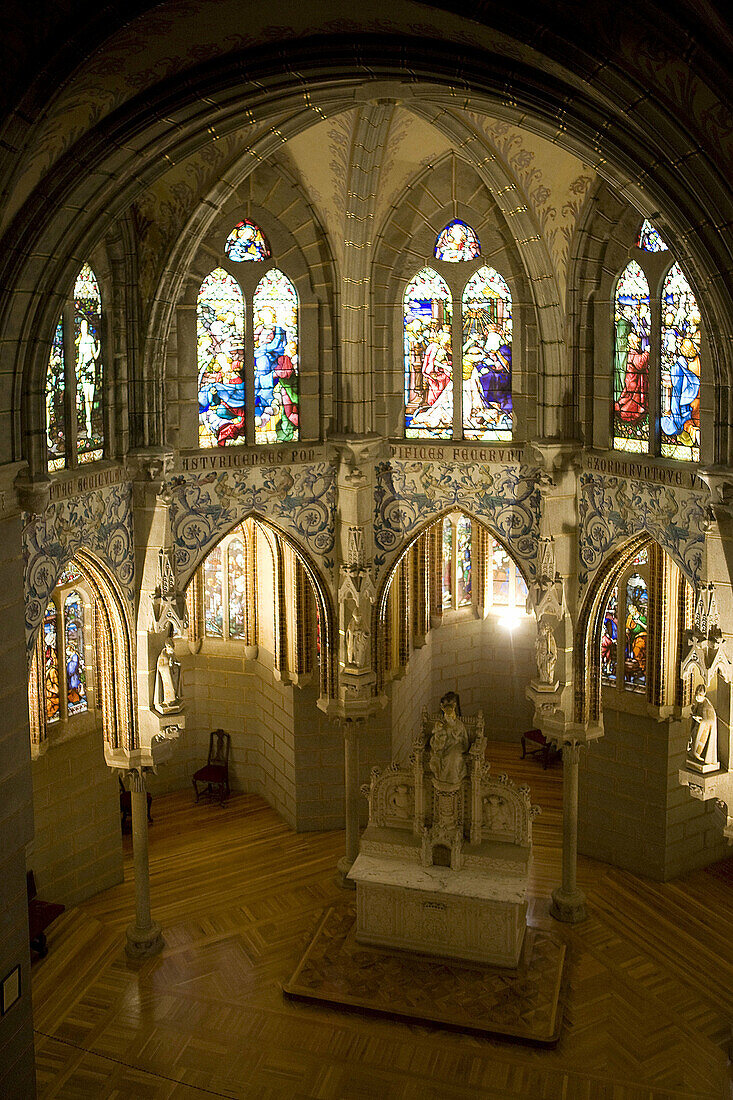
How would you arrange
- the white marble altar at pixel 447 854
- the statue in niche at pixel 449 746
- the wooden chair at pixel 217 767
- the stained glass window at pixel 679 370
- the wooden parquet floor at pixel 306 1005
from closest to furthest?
the wooden parquet floor at pixel 306 1005 < the stained glass window at pixel 679 370 < the white marble altar at pixel 447 854 < the statue in niche at pixel 449 746 < the wooden chair at pixel 217 767

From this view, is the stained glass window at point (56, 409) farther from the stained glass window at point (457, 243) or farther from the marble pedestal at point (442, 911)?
the marble pedestal at point (442, 911)

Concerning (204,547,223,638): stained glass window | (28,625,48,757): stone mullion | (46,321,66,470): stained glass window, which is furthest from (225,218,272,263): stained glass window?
(204,547,223,638): stained glass window

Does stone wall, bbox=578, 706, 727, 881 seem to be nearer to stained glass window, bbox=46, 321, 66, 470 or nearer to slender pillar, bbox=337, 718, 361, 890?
slender pillar, bbox=337, 718, 361, 890

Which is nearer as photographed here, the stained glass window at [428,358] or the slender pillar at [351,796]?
the stained glass window at [428,358]

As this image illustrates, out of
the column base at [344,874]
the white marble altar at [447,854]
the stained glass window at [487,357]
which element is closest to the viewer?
the white marble altar at [447,854]

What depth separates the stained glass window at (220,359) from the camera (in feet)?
63.2

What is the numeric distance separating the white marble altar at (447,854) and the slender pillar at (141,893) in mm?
2901

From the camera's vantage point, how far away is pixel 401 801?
19.1m

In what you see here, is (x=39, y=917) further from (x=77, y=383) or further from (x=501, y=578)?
(x=501, y=578)

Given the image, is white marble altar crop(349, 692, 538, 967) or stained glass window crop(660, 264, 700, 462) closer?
stained glass window crop(660, 264, 700, 462)

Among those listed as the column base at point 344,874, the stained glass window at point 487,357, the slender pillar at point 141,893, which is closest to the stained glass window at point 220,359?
the stained glass window at point 487,357

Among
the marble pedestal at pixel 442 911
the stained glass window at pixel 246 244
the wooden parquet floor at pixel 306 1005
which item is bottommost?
the wooden parquet floor at pixel 306 1005

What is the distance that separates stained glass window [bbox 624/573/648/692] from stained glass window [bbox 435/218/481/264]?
5636mm

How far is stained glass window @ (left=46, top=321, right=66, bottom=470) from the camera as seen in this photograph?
16.8 m
